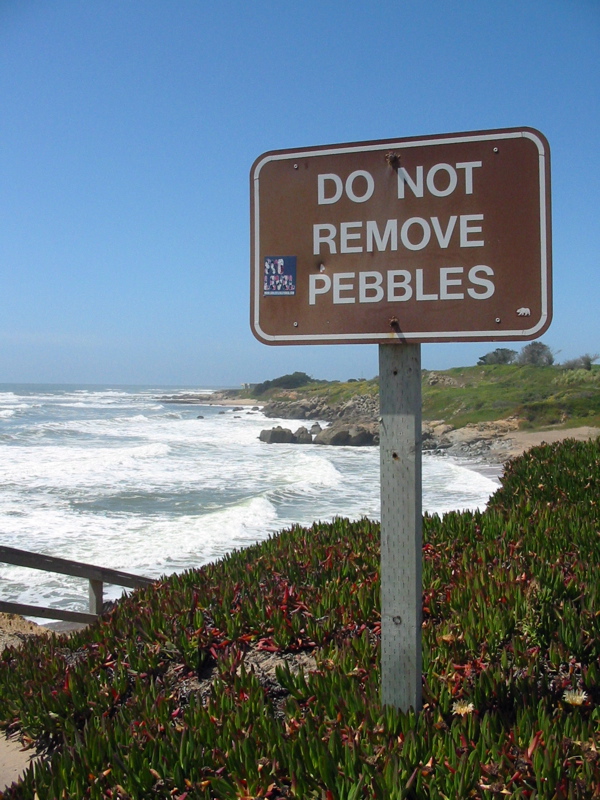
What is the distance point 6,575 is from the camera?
12344mm

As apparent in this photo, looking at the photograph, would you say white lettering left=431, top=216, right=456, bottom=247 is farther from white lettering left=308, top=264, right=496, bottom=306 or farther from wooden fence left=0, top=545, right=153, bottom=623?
wooden fence left=0, top=545, right=153, bottom=623

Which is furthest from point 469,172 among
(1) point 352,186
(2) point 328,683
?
(2) point 328,683

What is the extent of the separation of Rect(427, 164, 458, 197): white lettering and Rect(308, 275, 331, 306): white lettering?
1.63ft

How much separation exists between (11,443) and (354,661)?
39876 mm

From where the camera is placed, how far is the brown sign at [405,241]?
7.94 feet

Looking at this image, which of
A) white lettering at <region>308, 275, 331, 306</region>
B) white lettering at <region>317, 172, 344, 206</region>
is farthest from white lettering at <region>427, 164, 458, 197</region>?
white lettering at <region>308, 275, 331, 306</region>

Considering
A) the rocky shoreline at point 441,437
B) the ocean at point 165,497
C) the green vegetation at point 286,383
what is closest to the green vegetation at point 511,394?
the rocky shoreline at point 441,437

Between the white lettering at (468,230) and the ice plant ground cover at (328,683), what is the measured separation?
5.57ft

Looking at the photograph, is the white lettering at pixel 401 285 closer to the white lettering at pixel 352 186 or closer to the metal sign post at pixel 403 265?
the metal sign post at pixel 403 265


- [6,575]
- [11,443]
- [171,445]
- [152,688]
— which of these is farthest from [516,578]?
[11,443]

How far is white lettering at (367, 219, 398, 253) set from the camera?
8.26 feet

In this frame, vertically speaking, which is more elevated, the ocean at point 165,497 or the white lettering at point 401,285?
the white lettering at point 401,285

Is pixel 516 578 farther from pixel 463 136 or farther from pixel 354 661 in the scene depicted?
pixel 463 136

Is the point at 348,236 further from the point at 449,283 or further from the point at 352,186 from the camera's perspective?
the point at 449,283
